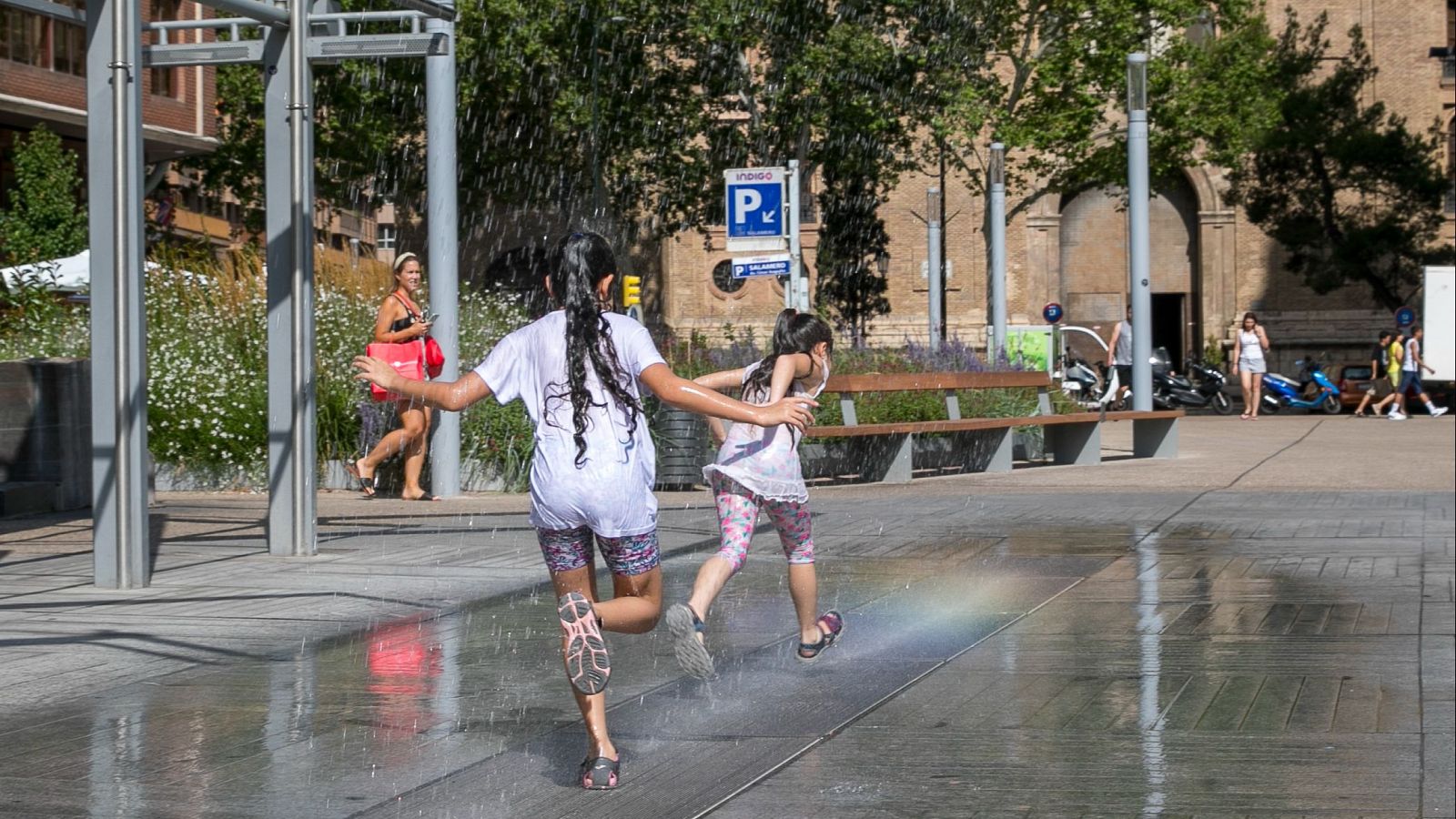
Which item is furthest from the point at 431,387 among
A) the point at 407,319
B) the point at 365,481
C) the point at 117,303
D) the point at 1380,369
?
the point at 1380,369

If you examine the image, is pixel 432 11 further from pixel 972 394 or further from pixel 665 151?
pixel 665 151

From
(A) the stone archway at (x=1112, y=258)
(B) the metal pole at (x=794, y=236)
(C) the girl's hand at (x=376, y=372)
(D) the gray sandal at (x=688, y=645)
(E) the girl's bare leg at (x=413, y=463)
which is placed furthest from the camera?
(A) the stone archway at (x=1112, y=258)

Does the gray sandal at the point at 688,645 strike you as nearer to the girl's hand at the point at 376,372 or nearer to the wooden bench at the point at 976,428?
the girl's hand at the point at 376,372

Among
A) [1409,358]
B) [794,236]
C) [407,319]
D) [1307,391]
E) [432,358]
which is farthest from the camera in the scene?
[1307,391]

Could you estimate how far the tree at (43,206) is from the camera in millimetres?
32969

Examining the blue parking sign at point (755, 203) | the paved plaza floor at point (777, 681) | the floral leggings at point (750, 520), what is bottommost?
the paved plaza floor at point (777, 681)

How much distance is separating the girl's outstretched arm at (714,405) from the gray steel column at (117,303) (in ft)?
15.8

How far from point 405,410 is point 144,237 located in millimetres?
5196

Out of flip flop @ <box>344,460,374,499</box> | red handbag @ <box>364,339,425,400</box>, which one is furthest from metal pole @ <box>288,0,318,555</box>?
flip flop @ <box>344,460,374,499</box>

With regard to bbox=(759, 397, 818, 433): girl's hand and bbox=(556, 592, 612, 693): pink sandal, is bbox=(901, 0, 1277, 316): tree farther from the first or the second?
bbox=(556, 592, 612, 693): pink sandal

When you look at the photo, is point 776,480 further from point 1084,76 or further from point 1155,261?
point 1155,261

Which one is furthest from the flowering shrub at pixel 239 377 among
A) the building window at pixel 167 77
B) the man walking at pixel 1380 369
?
the building window at pixel 167 77

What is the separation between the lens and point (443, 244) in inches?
600

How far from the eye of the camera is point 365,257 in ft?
62.9
